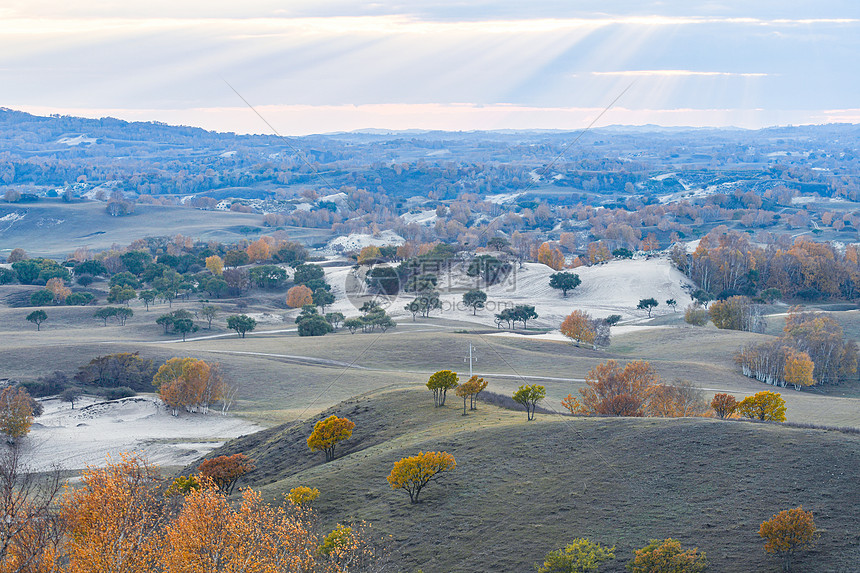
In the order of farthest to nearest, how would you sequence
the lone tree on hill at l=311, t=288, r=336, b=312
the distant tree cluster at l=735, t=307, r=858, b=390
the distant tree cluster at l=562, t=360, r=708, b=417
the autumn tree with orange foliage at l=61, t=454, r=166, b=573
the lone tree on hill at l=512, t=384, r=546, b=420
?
1. the lone tree on hill at l=311, t=288, r=336, b=312
2. the distant tree cluster at l=735, t=307, r=858, b=390
3. the distant tree cluster at l=562, t=360, r=708, b=417
4. the lone tree on hill at l=512, t=384, r=546, b=420
5. the autumn tree with orange foliage at l=61, t=454, r=166, b=573

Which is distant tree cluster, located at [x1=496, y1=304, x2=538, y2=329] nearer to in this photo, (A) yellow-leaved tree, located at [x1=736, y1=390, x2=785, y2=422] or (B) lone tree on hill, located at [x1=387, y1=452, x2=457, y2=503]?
(A) yellow-leaved tree, located at [x1=736, y1=390, x2=785, y2=422]

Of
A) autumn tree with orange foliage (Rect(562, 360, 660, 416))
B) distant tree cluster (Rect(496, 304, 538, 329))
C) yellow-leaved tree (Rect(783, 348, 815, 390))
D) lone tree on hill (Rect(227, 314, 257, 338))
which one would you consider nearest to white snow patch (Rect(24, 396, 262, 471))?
autumn tree with orange foliage (Rect(562, 360, 660, 416))

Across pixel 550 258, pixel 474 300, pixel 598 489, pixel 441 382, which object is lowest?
pixel 474 300

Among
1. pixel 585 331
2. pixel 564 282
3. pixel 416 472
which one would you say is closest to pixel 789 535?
pixel 416 472

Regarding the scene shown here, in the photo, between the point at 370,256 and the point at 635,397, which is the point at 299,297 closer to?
the point at 370,256

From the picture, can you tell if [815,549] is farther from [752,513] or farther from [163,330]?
[163,330]

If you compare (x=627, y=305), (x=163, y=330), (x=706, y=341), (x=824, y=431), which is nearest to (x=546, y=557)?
(x=824, y=431)
